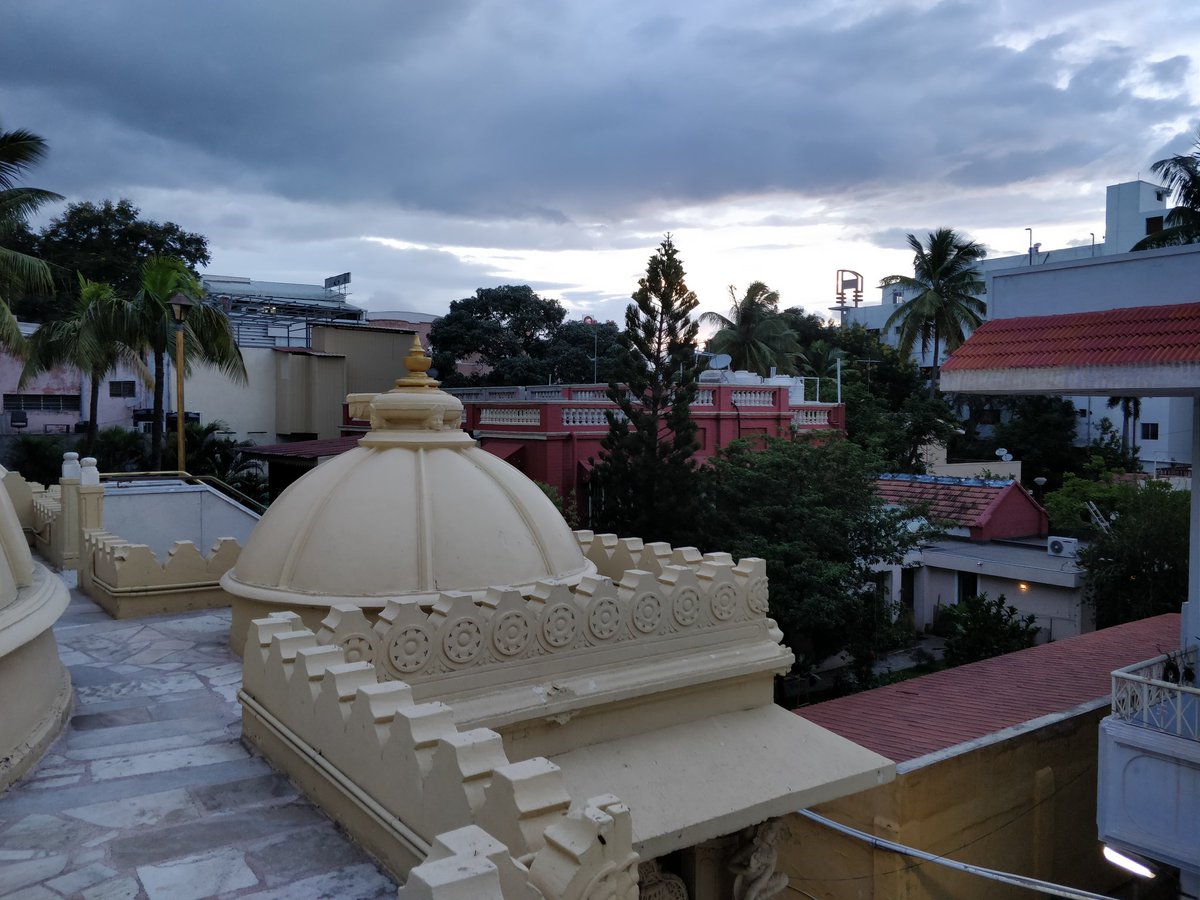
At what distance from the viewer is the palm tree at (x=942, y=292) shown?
40375 mm

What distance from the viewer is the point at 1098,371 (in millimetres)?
10039

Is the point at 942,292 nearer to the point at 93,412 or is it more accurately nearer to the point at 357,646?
the point at 93,412

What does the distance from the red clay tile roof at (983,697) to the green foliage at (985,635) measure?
1978mm

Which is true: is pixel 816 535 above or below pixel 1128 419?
below

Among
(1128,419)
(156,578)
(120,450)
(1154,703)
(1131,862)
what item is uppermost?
(1128,419)

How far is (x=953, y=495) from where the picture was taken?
2747 centimetres

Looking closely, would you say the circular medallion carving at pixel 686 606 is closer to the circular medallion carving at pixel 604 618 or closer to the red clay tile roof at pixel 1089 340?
the circular medallion carving at pixel 604 618

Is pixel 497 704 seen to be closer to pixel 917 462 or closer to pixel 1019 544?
pixel 1019 544

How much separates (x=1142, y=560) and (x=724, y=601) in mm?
15814

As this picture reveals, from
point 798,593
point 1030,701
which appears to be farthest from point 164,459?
point 1030,701

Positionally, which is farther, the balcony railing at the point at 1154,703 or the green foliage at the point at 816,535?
the green foliage at the point at 816,535

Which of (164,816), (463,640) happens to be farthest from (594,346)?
(164,816)

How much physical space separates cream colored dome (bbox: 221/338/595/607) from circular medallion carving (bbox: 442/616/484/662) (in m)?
1.04

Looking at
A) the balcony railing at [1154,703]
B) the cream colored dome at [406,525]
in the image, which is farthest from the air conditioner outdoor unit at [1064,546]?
the cream colored dome at [406,525]
